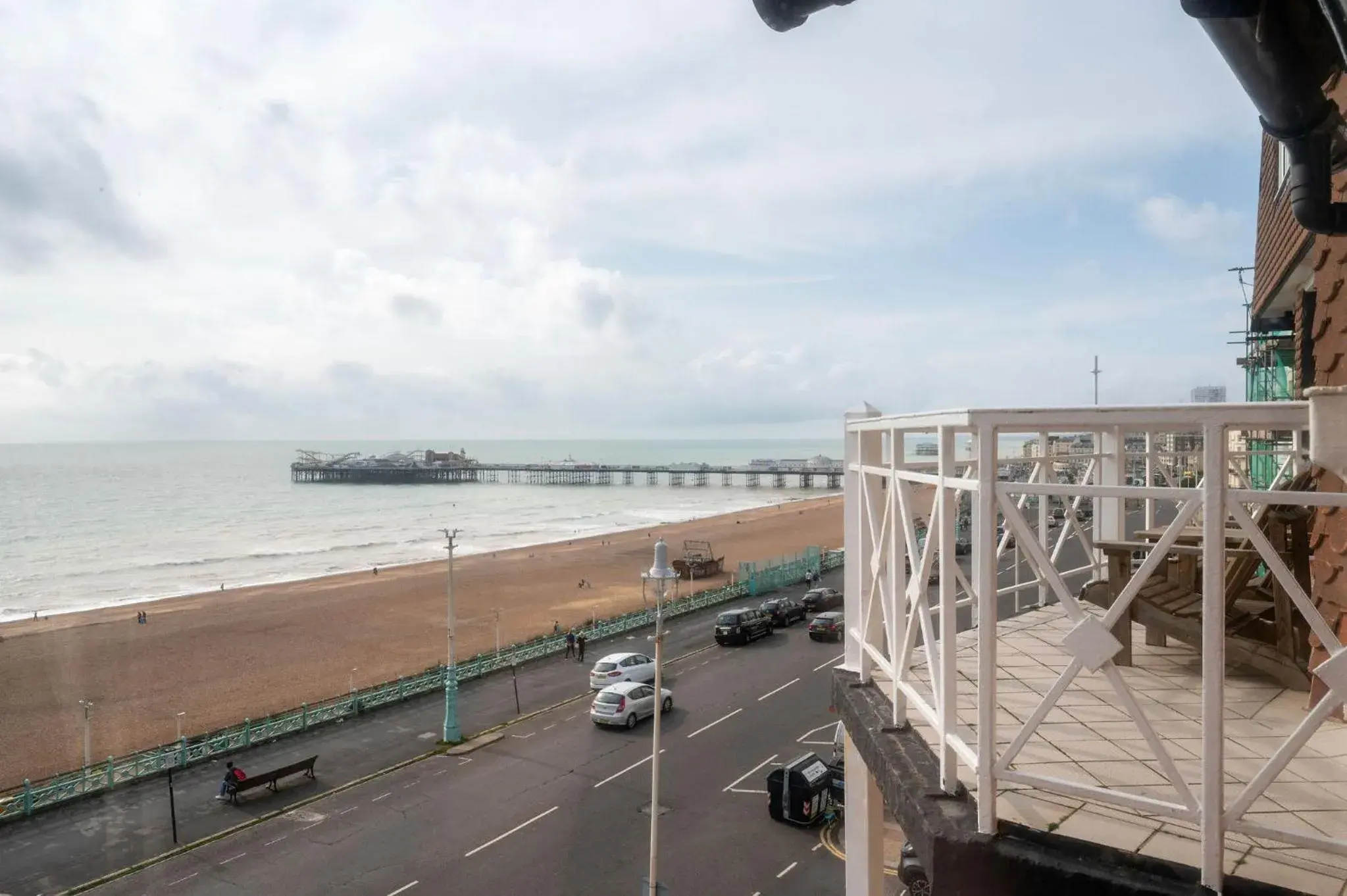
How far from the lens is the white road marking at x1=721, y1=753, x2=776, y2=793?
679 inches

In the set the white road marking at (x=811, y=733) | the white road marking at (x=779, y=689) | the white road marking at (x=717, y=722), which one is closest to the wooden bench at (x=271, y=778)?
the white road marking at (x=717, y=722)

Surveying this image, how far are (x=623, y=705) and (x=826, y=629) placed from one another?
11.6 m

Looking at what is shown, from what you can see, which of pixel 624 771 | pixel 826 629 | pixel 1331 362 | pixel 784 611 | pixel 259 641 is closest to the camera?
pixel 1331 362

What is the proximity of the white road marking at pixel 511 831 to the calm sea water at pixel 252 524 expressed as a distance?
42.9m

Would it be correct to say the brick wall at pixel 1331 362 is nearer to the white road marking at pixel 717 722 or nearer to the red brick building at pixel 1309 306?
the red brick building at pixel 1309 306

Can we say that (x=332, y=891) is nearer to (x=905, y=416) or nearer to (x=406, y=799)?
(x=406, y=799)

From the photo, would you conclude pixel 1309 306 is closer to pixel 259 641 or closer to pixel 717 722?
pixel 717 722

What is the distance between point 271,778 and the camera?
17812 millimetres

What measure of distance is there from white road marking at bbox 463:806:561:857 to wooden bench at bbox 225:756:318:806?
5917mm

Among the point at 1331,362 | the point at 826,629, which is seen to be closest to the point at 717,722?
the point at 826,629

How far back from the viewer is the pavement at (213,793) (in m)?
15.1

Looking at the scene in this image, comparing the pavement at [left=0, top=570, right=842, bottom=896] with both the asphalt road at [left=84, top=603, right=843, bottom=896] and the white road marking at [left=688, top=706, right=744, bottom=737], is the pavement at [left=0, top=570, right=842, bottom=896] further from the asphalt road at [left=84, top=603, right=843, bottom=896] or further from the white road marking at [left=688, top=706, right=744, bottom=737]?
the white road marking at [left=688, top=706, right=744, bottom=737]

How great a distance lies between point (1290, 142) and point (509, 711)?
22520mm

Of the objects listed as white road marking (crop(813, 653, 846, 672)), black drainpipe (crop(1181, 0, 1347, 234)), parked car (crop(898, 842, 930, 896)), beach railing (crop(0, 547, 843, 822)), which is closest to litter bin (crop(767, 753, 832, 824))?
parked car (crop(898, 842, 930, 896))
